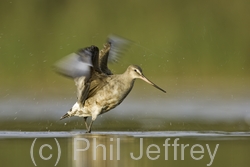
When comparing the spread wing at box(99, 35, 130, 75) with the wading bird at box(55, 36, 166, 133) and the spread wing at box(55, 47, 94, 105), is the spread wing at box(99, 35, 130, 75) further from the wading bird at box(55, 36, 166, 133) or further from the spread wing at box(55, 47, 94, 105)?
the spread wing at box(55, 47, 94, 105)

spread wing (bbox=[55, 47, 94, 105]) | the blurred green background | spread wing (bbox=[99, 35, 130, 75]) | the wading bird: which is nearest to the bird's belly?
the wading bird

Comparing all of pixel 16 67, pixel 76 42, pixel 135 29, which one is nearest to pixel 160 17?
pixel 135 29

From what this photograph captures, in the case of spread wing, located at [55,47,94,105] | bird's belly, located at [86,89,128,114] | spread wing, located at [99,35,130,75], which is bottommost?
bird's belly, located at [86,89,128,114]

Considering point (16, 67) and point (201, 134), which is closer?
point (201, 134)

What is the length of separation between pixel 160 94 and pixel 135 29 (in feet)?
7.52

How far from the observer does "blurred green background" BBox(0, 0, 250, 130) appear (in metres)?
16.7

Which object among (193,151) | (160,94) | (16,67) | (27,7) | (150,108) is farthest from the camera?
(27,7)

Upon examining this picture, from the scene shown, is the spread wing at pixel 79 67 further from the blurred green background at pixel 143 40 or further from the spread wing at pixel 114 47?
the blurred green background at pixel 143 40

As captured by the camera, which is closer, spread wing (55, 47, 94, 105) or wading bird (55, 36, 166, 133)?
spread wing (55, 47, 94, 105)

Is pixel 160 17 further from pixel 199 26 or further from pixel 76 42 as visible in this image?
pixel 76 42

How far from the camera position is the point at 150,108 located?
13938mm

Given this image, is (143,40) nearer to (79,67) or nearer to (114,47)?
(114,47)

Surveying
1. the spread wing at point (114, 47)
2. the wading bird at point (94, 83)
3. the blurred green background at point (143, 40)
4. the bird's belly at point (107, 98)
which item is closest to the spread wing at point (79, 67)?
the wading bird at point (94, 83)

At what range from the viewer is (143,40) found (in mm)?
17438
